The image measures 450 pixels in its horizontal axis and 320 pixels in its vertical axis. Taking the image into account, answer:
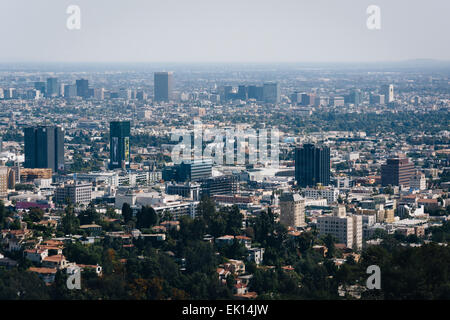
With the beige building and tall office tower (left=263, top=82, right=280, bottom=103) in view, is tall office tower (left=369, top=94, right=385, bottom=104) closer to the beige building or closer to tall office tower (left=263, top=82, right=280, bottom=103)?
tall office tower (left=263, top=82, right=280, bottom=103)

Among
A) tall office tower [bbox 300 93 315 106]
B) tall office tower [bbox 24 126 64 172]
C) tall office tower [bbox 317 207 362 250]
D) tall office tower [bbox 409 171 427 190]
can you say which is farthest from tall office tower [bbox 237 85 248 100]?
tall office tower [bbox 317 207 362 250]

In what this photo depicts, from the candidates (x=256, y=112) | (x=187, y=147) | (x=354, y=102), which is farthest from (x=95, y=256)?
(x=354, y=102)

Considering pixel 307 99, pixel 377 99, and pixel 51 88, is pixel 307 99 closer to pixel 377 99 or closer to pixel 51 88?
pixel 377 99

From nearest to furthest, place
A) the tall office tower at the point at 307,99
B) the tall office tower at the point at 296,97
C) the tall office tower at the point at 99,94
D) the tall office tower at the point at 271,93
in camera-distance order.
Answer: the tall office tower at the point at 307,99 < the tall office tower at the point at 99,94 < the tall office tower at the point at 296,97 < the tall office tower at the point at 271,93

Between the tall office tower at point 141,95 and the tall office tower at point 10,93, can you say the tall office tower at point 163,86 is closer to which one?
the tall office tower at point 141,95

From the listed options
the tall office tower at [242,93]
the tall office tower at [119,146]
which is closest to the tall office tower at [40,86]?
the tall office tower at [242,93]

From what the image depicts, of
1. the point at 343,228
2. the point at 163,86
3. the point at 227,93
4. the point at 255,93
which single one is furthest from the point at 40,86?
the point at 343,228
